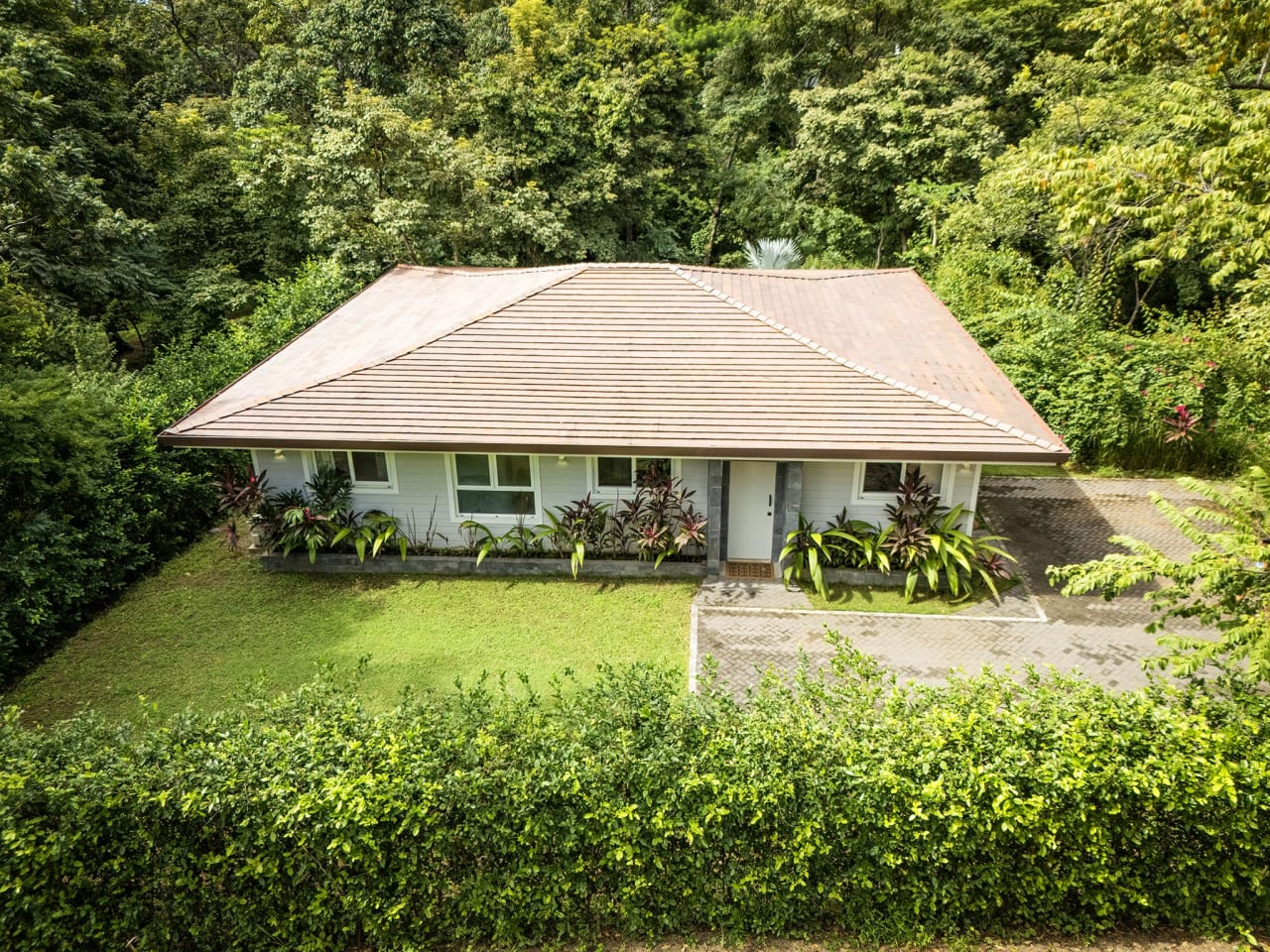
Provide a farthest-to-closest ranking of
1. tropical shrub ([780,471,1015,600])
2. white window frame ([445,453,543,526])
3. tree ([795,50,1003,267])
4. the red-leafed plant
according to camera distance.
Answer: tree ([795,50,1003,267]) → the red-leafed plant → white window frame ([445,453,543,526]) → tropical shrub ([780,471,1015,600])

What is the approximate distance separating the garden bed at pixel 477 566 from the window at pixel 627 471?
129 centimetres

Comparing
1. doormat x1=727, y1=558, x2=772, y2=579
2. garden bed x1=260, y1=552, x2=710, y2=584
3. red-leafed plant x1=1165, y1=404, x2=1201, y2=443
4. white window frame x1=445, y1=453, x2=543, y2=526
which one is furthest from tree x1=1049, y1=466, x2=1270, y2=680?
red-leafed plant x1=1165, y1=404, x2=1201, y2=443

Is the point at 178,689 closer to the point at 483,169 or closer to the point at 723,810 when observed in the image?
the point at 723,810

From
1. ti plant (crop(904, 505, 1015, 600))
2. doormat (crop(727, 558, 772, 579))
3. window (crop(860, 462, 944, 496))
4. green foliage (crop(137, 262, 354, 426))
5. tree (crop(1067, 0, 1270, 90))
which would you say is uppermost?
tree (crop(1067, 0, 1270, 90))

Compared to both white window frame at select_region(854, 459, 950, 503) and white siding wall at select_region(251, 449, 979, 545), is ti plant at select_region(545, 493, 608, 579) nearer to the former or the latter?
white siding wall at select_region(251, 449, 979, 545)

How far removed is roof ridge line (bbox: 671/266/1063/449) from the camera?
1108 cm

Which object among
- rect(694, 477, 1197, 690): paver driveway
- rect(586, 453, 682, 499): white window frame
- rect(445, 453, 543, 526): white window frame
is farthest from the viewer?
rect(445, 453, 543, 526): white window frame

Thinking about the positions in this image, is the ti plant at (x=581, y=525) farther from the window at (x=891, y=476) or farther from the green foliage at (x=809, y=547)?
the window at (x=891, y=476)

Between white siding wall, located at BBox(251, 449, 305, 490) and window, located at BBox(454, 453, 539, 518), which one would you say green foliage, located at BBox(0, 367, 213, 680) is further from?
window, located at BBox(454, 453, 539, 518)

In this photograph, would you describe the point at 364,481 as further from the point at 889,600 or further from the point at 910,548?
the point at 910,548

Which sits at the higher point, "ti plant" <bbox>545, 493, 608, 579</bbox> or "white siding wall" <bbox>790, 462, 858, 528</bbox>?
"white siding wall" <bbox>790, 462, 858, 528</bbox>

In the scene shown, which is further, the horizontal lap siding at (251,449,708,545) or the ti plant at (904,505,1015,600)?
the horizontal lap siding at (251,449,708,545)

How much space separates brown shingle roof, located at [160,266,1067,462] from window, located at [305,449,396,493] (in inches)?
35.4

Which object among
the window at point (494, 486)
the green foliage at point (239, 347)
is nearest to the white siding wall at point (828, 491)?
the window at point (494, 486)
